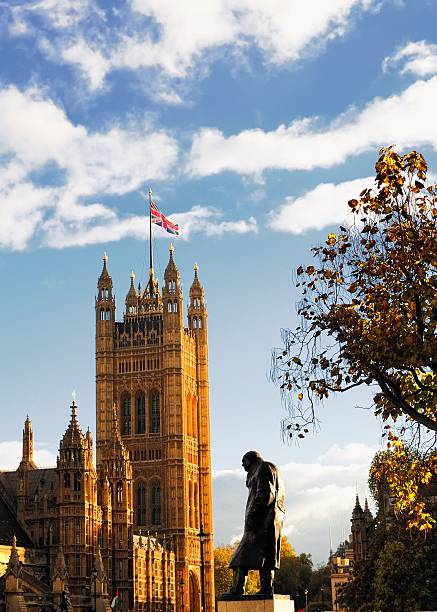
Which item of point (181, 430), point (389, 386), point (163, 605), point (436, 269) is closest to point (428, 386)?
point (389, 386)

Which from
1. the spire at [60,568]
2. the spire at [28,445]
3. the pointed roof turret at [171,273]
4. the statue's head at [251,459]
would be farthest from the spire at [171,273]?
the statue's head at [251,459]

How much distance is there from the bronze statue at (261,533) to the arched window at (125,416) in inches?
4235

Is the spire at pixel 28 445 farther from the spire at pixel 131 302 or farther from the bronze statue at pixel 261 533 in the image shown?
the bronze statue at pixel 261 533

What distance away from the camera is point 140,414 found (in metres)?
130

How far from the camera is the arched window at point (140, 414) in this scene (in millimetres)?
129250

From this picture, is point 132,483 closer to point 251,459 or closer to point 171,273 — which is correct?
point 171,273

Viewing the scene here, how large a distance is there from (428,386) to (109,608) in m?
63.1

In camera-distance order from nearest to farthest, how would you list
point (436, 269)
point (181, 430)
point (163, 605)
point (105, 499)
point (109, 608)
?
1. point (436, 269)
2. point (109, 608)
3. point (105, 499)
4. point (163, 605)
5. point (181, 430)

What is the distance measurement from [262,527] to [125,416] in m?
109

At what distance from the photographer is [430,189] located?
22016 mm

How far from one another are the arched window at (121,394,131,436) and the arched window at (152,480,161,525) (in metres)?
6.86

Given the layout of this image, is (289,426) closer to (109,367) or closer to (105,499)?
(105,499)

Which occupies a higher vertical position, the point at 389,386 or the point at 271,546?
the point at 389,386

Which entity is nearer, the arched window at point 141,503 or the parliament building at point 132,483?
the parliament building at point 132,483
